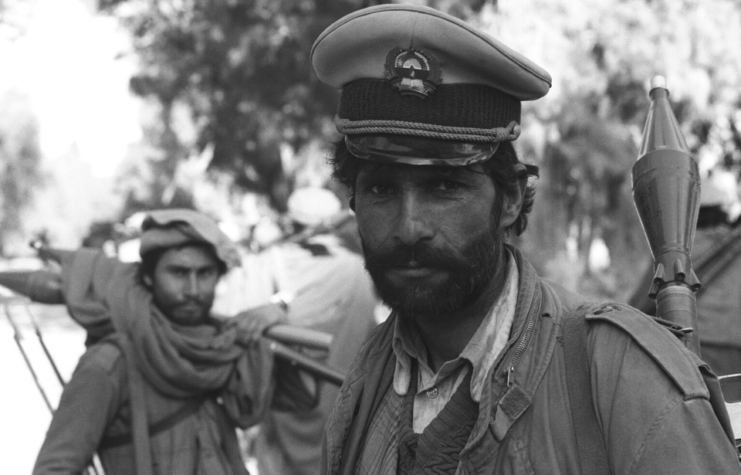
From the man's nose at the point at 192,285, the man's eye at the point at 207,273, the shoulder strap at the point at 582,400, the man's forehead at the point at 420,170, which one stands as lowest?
the shoulder strap at the point at 582,400

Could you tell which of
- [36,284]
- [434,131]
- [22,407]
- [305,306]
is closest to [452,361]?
[434,131]

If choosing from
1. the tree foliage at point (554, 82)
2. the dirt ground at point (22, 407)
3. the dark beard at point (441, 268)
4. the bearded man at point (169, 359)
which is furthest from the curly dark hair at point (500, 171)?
the tree foliage at point (554, 82)

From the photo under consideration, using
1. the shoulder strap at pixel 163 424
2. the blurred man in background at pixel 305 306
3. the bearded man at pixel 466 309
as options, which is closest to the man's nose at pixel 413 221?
the bearded man at pixel 466 309

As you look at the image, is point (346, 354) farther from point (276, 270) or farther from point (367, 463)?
point (367, 463)

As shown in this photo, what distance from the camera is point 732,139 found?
45.1ft

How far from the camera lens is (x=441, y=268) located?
1758mm

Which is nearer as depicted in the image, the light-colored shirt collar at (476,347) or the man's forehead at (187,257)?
the light-colored shirt collar at (476,347)

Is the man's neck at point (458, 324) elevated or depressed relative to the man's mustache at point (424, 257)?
depressed

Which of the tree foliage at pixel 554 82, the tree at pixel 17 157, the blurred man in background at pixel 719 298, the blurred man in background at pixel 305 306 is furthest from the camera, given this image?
the tree at pixel 17 157

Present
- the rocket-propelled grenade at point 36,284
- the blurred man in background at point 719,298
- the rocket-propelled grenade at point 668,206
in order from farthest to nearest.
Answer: the blurred man in background at point 719,298 → the rocket-propelled grenade at point 36,284 → the rocket-propelled grenade at point 668,206

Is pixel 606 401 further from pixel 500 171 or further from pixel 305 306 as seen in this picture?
pixel 305 306

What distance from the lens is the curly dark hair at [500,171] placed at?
1.85 m

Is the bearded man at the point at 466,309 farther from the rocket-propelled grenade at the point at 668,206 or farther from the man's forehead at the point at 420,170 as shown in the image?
the rocket-propelled grenade at the point at 668,206

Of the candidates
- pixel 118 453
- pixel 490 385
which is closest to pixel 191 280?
pixel 118 453
